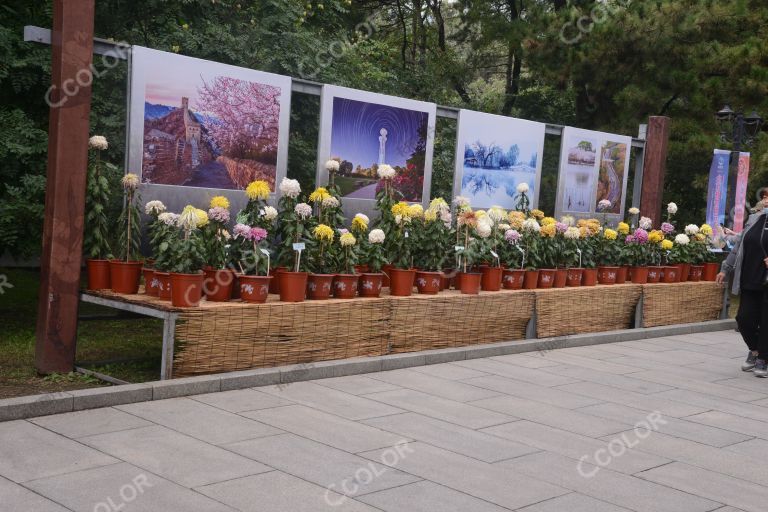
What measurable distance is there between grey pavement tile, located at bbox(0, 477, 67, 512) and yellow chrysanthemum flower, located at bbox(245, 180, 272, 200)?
148 inches

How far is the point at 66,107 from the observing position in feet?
21.8

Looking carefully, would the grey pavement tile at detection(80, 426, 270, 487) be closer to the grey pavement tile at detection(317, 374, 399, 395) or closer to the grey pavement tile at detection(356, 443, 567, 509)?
the grey pavement tile at detection(356, 443, 567, 509)

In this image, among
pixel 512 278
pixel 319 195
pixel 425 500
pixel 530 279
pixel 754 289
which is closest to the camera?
pixel 425 500

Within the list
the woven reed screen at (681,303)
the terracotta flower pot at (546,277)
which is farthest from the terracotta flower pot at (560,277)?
the woven reed screen at (681,303)

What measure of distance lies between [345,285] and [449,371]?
126 cm

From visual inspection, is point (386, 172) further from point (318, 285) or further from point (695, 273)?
point (695, 273)

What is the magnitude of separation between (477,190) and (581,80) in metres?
8.73

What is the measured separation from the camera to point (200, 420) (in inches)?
234

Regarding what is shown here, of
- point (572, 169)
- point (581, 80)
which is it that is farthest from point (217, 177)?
point (581, 80)

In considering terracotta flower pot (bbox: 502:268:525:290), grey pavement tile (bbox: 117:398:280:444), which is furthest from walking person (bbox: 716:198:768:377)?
grey pavement tile (bbox: 117:398:280:444)

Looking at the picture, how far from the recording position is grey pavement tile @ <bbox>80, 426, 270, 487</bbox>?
4816 millimetres

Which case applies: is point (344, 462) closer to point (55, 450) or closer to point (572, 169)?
point (55, 450)

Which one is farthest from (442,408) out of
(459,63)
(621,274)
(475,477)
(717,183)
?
(459,63)

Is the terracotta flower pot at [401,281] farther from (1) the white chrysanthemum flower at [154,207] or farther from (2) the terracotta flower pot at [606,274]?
(2) the terracotta flower pot at [606,274]
